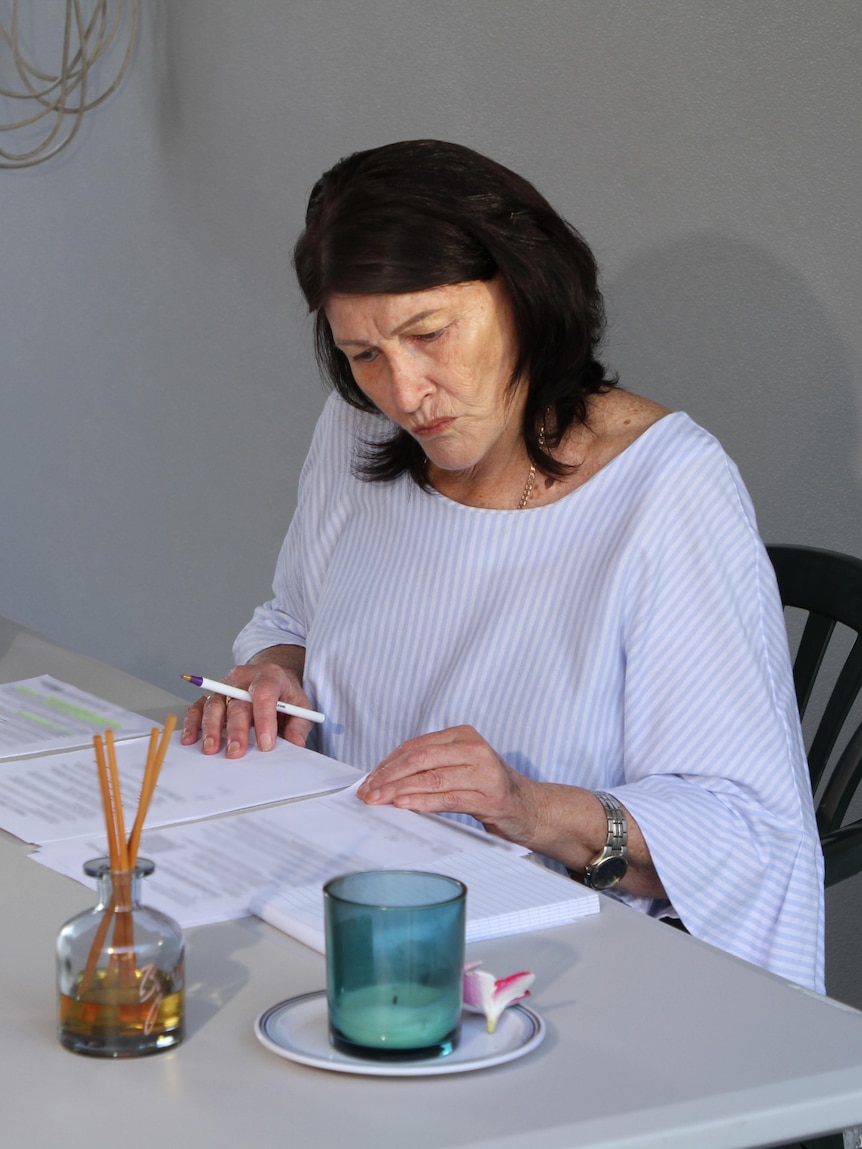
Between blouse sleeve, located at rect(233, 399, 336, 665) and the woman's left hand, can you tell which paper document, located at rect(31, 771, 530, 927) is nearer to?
the woman's left hand

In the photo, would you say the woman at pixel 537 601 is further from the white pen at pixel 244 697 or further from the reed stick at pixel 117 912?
the reed stick at pixel 117 912

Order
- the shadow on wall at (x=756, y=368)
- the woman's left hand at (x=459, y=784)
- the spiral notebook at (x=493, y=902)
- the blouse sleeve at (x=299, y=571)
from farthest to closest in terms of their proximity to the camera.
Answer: the shadow on wall at (x=756, y=368) < the blouse sleeve at (x=299, y=571) < the woman's left hand at (x=459, y=784) < the spiral notebook at (x=493, y=902)

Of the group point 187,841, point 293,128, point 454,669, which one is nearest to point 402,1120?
point 187,841

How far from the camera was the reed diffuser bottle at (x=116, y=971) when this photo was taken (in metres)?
0.78

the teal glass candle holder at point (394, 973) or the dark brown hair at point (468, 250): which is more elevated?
the dark brown hair at point (468, 250)

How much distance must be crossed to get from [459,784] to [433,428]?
0.45 meters

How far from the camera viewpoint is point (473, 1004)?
0.83 meters

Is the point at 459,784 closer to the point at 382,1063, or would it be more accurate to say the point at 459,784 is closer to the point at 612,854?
the point at 612,854

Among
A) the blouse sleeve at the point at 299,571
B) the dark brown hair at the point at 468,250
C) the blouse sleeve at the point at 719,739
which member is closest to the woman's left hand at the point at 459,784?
the blouse sleeve at the point at 719,739

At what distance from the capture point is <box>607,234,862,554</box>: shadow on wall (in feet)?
6.73

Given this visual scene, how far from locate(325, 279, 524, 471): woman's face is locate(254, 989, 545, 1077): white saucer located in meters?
0.74

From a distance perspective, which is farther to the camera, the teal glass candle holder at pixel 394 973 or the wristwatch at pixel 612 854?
the wristwatch at pixel 612 854

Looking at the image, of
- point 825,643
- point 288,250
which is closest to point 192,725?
point 825,643

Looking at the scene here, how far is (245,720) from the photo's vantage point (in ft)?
4.76
